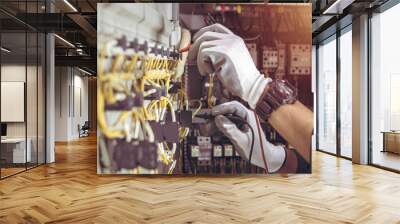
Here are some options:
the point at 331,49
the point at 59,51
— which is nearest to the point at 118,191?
the point at 331,49

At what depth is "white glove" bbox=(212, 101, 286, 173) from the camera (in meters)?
→ 6.42

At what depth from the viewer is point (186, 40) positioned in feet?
21.3

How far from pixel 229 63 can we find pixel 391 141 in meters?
3.95

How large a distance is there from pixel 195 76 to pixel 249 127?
4.32 ft

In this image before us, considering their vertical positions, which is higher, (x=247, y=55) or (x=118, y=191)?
(x=247, y=55)

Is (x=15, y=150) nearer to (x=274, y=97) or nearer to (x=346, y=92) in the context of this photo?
(x=274, y=97)

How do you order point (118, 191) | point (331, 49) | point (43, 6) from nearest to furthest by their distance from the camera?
point (118, 191) < point (43, 6) < point (331, 49)

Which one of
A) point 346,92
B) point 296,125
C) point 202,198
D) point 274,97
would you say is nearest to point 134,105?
point 202,198

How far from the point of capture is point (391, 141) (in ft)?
24.9

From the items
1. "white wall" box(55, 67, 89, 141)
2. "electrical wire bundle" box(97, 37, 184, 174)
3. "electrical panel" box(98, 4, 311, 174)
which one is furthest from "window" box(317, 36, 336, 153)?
"white wall" box(55, 67, 89, 141)

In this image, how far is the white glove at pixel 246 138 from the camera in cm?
642

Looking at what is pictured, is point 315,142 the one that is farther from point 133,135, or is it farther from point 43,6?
point 43,6

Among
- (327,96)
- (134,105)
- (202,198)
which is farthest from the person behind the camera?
(327,96)

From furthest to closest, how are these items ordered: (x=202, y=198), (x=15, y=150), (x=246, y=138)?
(x=15, y=150)
(x=246, y=138)
(x=202, y=198)
